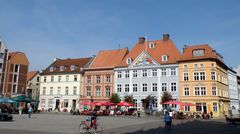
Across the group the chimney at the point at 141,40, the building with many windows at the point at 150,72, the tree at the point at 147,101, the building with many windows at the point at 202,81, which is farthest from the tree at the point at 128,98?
the chimney at the point at 141,40

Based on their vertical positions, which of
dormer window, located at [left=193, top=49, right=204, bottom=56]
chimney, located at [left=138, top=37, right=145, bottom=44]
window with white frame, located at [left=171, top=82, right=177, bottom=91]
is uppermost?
chimney, located at [left=138, top=37, right=145, bottom=44]

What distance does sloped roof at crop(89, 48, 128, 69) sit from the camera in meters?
61.6

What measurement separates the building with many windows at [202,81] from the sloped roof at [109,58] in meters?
15.8

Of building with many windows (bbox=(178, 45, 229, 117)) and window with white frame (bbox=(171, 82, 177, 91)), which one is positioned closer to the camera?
building with many windows (bbox=(178, 45, 229, 117))

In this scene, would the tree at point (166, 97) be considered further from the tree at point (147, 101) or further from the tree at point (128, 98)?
the tree at point (128, 98)

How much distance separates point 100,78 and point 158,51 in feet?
49.0

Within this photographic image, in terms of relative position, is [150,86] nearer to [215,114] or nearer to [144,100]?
[144,100]

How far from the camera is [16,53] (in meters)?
67.2

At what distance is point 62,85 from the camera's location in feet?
217

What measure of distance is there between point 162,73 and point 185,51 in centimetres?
668

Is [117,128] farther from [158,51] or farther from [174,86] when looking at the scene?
[158,51]

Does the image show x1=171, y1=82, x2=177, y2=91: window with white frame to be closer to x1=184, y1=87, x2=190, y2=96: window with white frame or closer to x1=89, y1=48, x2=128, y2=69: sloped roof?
x1=184, y1=87, x2=190, y2=96: window with white frame

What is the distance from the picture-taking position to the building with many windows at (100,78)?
5981cm

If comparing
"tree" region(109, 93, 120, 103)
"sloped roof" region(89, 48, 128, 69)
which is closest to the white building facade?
"sloped roof" region(89, 48, 128, 69)
